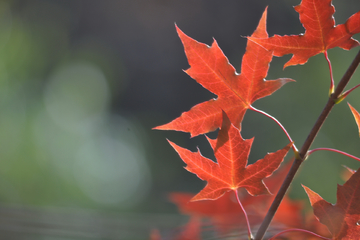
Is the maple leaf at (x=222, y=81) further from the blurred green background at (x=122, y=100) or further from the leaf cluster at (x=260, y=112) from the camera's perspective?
the blurred green background at (x=122, y=100)

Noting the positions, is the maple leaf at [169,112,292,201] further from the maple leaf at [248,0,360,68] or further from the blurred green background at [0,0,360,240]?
the blurred green background at [0,0,360,240]

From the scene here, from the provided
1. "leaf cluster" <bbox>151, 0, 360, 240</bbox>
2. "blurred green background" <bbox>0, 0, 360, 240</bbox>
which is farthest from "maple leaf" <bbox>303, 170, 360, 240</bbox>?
"blurred green background" <bbox>0, 0, 360, 240</bbox>

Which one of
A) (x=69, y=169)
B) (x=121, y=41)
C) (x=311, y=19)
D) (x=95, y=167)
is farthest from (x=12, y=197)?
(x=311, y=19)

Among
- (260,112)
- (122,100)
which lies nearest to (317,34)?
(260,112)

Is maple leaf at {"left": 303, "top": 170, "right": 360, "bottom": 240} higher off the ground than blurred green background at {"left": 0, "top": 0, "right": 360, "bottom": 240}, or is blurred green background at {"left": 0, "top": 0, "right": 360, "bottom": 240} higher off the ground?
maple leaf at {"left": 303, "top": 170, "right": 360, "bottom": 240}

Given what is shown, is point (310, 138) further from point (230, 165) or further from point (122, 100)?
point (122, 100)

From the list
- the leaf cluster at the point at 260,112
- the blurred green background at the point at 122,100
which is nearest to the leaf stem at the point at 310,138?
the leaf cluster at the point at 260,112
